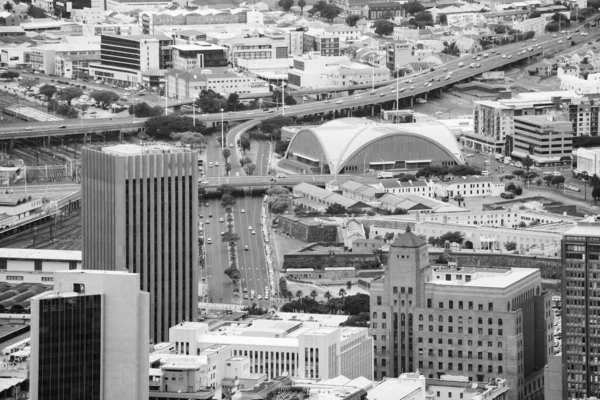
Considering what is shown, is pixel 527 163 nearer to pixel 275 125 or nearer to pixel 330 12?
pixel 275 125

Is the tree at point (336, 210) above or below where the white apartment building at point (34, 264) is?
below

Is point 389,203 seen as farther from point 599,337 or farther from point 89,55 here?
point 89,55

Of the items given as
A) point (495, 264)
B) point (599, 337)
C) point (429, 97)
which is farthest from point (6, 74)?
point (599, 337)

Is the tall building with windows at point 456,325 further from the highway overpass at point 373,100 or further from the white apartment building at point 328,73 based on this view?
the white apartment building at point 328,73

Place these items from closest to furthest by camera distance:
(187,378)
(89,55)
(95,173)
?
(187,378), (95,173), (89,55)

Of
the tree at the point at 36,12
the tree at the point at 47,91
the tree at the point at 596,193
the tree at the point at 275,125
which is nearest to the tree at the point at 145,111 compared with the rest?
the tree at the point at 275,125

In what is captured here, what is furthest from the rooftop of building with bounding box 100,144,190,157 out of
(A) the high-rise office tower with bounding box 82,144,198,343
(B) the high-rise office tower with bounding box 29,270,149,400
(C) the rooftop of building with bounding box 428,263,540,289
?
(B) the high-rise office tower with bounding box 29,270,149,400

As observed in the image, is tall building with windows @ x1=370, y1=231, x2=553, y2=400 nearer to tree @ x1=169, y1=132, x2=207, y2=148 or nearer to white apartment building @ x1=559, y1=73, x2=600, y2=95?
tree @ x1=169, y1=132, x2=207, y2=148
